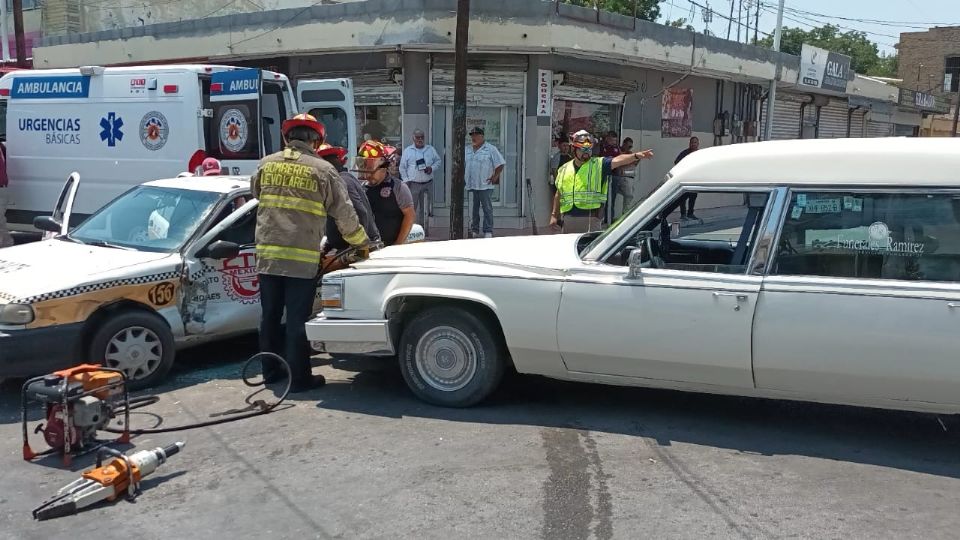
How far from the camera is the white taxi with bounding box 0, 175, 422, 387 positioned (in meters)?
5.53

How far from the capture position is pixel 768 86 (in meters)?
23.3

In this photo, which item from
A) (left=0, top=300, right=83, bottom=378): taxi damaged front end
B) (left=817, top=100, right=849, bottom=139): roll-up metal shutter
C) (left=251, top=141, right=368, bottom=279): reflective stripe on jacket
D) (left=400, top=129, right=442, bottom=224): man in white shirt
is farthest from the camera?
(left=817, top=100, right=849, bottom=139): roll-up metal shutter

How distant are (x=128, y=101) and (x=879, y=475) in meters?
8.83

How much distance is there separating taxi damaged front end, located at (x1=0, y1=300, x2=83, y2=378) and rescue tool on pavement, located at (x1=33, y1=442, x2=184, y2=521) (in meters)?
1.41

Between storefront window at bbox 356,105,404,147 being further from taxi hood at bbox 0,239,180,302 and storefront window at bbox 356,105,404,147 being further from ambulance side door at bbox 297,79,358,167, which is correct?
taxi hood at bbox 0,239,180,302

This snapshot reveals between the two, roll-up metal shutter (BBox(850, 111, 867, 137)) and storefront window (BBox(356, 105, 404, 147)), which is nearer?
storefront window (BBox(356, 105, 404, 147))

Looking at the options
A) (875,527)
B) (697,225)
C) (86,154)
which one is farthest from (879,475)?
(86,154)

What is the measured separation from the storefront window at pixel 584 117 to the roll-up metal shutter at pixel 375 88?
2827mm

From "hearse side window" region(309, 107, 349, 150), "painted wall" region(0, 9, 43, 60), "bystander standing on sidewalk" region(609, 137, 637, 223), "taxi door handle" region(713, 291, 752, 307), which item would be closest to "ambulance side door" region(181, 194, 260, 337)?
"taxi door handle" region(713, 291, 752, 307)

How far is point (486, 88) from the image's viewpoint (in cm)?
1488

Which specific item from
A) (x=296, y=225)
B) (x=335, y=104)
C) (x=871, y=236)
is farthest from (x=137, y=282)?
(x=335, y=104)

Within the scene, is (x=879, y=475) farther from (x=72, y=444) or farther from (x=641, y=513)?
(x=72, y=444)

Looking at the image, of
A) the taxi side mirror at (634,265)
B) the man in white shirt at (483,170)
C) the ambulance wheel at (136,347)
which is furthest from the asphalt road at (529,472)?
the man in white shirt at (483,170)

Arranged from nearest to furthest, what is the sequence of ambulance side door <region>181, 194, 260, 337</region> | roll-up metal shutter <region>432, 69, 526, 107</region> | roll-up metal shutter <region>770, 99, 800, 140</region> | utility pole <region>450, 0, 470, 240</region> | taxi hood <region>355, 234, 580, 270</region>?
taxi hood <region>355, 234, 580, 270</region>, ambulance side door <region>181, 194, 260, 337</region>, utility pole <region>450, 0, 470, 240</region>, roll-up metal shutter <region>432, 69, 526, 107</region>, roll-up metal shutter <region>770, 99, 800, 140</region>
